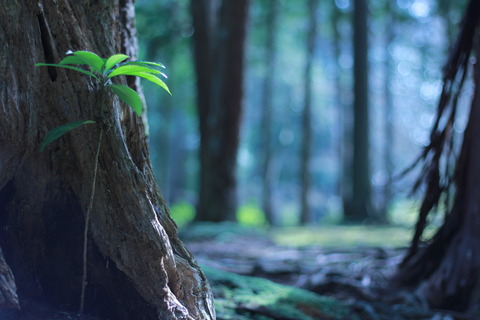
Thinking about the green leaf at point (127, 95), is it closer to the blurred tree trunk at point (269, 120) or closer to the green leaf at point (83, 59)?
the green leaf at point (83, 59)

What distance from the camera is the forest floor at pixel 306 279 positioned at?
3014mm

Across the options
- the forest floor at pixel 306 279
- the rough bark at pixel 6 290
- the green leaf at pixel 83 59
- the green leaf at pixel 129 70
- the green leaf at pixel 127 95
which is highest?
the green leaf at pixel 83 59

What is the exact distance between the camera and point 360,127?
13.2m

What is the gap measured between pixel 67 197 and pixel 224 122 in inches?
296

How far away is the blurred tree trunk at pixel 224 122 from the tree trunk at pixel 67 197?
7291mm

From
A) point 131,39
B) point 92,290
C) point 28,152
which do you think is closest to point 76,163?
point 28,152

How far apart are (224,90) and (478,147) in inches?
246

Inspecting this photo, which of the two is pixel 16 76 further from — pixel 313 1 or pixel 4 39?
pixel 313 1

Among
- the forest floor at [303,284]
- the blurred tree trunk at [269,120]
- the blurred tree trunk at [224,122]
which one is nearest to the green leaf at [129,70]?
the forest floor at [303,284]

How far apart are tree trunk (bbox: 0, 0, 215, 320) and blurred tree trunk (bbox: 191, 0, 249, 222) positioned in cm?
729

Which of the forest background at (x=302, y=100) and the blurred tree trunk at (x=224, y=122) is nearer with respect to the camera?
the blurred tree trunk at (x=224, y=122)

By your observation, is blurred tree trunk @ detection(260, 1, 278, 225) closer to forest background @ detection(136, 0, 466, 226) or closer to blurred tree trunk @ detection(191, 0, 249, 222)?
forest background @ detection(136, 0, 466, 226)

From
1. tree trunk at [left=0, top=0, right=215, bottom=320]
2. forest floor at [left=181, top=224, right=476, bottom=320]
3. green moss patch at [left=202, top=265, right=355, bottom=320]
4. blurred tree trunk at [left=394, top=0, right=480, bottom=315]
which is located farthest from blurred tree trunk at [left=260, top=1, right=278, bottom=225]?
tree trunk at [left=0, top=0, right=215, bottom=320]

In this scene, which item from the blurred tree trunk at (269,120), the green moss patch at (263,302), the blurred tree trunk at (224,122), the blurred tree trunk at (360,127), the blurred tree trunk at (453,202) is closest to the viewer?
the green moss patch at (263,302)
